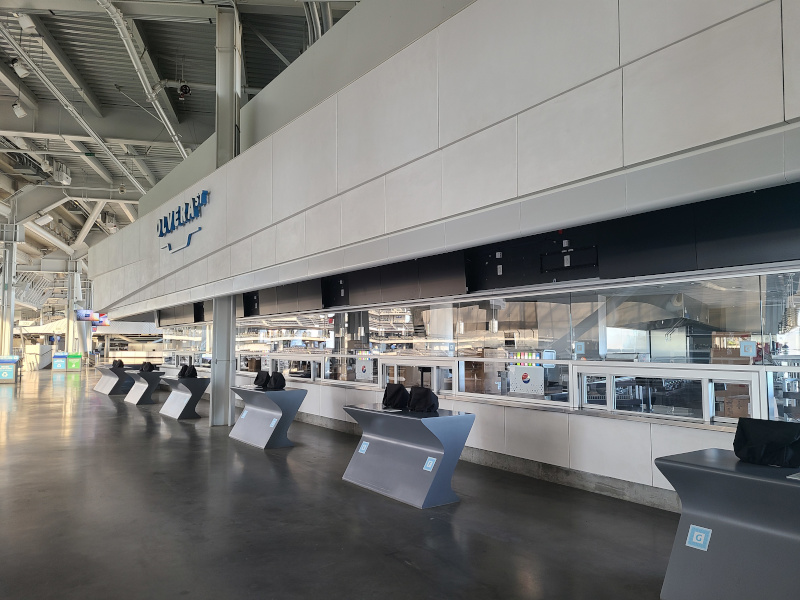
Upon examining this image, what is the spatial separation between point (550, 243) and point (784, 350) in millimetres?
2343

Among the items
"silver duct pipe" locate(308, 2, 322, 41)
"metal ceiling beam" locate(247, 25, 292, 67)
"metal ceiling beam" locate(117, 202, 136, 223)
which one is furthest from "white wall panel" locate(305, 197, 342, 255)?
"metal ceiling beam" locate(117, 202, 136, 223)

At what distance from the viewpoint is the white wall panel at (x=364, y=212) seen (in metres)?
6.72

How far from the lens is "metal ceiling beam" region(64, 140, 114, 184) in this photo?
52.5 feet

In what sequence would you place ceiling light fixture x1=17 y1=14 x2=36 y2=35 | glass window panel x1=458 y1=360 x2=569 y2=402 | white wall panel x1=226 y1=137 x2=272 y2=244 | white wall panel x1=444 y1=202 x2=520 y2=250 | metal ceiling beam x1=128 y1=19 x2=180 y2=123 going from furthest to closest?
metal ceiling beam x1=128 y1=19 x2=180 y2=123 < ceiling light fixture x1=17 y1=14 x2=36 y2=35 < white wall panel x1=226 y1=137 x2=272 y2=244 < glass window panel x1=458 y1=360 x2=569 y2=402 < white wall panel x1=444 y1=202 x2=520 y2=250

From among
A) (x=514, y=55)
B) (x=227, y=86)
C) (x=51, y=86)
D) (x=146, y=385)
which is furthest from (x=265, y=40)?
(x=146, y=385)

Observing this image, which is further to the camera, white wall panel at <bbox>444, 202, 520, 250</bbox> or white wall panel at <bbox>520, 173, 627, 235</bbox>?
white wall panel at <bbox>444, 202, 520, 250</bbox>

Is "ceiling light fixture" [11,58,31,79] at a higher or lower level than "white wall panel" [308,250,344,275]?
higher

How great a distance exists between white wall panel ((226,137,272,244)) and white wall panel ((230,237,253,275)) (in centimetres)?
13

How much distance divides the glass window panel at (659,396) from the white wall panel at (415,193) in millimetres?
2530

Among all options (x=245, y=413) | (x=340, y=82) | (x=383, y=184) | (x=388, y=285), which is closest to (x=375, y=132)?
(x=383, y=184)

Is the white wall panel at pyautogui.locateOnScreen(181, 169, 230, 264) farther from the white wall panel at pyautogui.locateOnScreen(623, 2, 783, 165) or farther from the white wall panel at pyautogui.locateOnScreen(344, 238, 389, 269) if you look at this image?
the white wall panel at pyautogui.locateOnScreen(623, 2, 783, 165)

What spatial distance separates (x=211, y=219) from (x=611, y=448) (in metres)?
8.44

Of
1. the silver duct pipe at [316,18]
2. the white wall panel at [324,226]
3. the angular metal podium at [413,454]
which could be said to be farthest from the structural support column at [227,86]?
the angular metal podium at [413,454]

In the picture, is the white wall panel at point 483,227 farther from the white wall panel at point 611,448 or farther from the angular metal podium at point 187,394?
the angular metal podium at point 187,394
